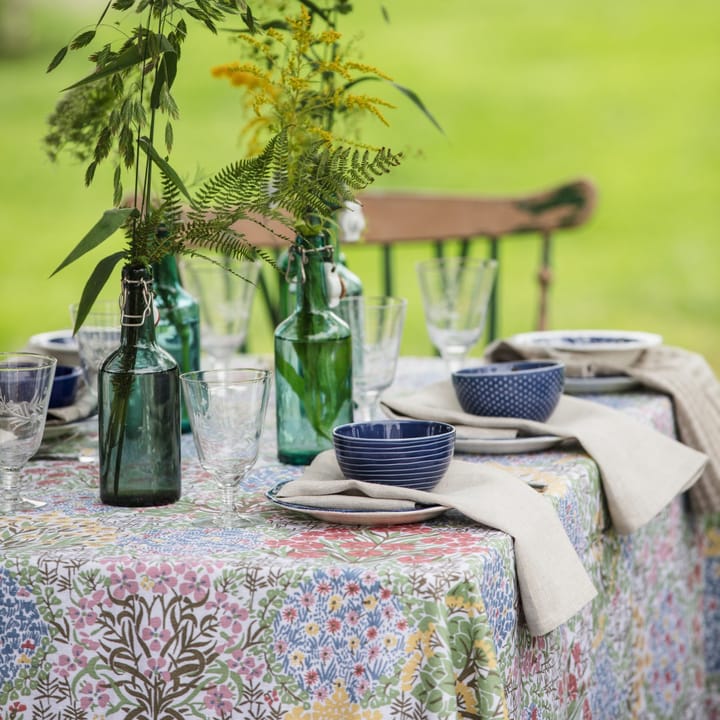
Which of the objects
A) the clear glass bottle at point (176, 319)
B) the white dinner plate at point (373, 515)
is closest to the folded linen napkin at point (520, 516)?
the white dinner plate at point (373, 515)

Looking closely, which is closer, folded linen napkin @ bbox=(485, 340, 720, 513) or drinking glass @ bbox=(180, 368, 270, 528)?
drinking glass @ bbox=(180, 368, 270, 528)

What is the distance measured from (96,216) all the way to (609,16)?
3.47 m

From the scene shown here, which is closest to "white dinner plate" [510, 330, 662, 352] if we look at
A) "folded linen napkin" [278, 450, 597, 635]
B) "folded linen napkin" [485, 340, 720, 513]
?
"folded linen napkin" [485, 340, 720, 513]

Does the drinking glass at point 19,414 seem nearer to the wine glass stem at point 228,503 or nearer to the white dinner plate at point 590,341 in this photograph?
the wine glass stem at point 228,503

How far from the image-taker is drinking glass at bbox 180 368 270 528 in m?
1.09

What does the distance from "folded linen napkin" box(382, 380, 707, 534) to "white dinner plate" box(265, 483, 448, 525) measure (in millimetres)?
309

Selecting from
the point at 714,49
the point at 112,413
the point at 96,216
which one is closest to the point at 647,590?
the point at 112,413

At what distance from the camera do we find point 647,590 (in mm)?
1579

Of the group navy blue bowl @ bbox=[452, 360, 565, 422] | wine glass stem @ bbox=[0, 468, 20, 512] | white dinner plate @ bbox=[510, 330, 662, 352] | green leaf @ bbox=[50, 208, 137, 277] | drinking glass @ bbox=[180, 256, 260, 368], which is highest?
green leaf @ bbox=[50, 208, 137, 277]

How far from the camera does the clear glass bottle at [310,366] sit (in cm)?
133

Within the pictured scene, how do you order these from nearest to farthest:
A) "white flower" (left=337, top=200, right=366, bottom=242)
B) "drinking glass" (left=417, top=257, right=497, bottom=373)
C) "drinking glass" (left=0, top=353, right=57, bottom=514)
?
1. "drinking glass" (left=0, top=353, right=57, bottom=514)
2. "drinking glass" (left=417, top=257, right=497, bottom=373)
3. "white flower" (left=337, top=200, right=366, bottom=242)

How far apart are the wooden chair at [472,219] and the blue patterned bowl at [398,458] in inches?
56.2

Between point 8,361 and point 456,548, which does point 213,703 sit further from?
point 8,361

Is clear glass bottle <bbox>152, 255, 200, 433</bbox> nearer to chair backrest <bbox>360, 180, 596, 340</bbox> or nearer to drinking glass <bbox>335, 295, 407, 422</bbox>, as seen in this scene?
drinking glass <bbox>335, 295, 407, 422</bbox>
